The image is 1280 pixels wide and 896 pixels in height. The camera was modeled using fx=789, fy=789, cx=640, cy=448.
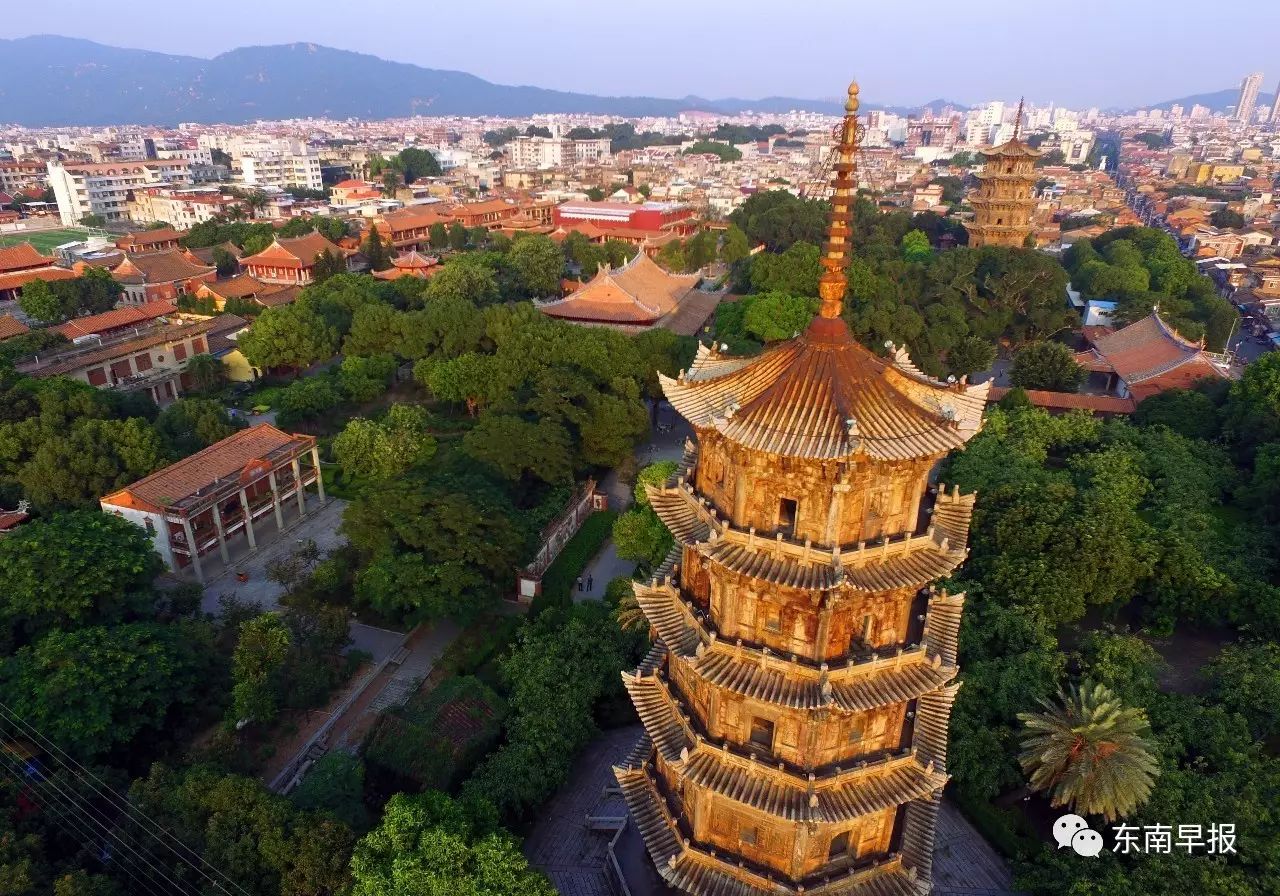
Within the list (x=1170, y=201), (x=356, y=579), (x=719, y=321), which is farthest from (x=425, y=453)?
(x=1170, y=201)

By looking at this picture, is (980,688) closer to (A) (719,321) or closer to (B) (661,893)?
(B) (661,893)

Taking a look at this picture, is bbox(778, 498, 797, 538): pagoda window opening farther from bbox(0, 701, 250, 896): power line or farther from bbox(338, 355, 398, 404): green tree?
bbox(338, 355, 398, 404): green tree

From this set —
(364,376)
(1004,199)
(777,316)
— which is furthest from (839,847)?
(1004,199)

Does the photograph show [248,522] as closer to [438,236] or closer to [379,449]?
[379,449]

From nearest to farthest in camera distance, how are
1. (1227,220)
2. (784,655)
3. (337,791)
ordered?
1. (784,655)
2. (337,791)
3. (1227,220)

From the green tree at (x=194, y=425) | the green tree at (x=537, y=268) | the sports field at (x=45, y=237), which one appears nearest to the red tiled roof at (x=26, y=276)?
the sports field at (x=45, y=237)

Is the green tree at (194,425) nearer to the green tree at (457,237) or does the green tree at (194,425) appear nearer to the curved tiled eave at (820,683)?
the curved tiled eave at (820,683)

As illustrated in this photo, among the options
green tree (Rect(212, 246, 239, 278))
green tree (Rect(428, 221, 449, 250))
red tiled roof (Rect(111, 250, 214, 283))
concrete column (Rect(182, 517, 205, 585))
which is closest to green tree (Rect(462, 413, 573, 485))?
concrete column (Rect(182, 517, 205, 585))
